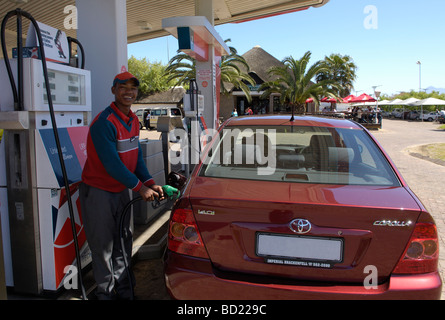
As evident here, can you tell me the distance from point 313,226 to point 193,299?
0.85 meters

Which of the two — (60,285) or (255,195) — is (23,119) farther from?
(255,195)

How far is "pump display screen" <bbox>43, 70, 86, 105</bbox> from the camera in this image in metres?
2.99

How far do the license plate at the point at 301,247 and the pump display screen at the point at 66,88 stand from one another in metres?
2.11

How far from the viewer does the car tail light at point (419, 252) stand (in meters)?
2.04

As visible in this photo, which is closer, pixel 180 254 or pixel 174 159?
pixel 180 254

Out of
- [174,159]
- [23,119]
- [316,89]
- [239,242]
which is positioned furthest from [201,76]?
[316,89]

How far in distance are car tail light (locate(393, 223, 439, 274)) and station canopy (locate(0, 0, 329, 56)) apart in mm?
10123

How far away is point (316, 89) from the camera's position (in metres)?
26.5

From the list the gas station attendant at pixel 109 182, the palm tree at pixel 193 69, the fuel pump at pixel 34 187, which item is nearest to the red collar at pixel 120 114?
the gas station attendant at pixel 109 182

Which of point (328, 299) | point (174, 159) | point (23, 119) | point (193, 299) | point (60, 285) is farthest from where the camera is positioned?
point (174, 159)

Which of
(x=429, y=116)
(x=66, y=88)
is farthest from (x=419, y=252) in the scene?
(x=429, y=116)

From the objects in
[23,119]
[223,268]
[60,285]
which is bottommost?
[60,285]

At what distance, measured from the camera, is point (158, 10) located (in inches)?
455

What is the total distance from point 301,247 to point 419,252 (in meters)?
0.68
